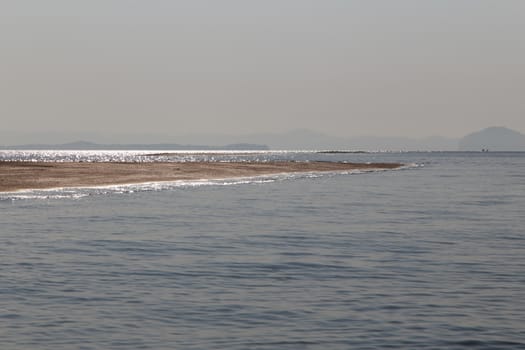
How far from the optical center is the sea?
1412cm

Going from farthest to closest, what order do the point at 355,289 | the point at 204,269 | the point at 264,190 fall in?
the point at 264,190
the point at 204,269
the point at 355,289

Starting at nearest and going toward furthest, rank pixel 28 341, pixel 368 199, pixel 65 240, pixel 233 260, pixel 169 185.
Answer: pixel 28 341 < pixel 233 260 < pixel 65 240 < pixel 368 199 < pixel 169 185

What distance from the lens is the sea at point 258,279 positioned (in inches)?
556

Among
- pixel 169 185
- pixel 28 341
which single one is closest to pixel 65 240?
pixel 28 341

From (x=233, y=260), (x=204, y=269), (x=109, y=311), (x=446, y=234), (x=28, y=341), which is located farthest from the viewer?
(x=446, y=234)

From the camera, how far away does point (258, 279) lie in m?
20.0

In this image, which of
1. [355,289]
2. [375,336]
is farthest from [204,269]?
[375,336]

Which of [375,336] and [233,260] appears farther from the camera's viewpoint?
[233,260]

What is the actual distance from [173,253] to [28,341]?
36.9 ft

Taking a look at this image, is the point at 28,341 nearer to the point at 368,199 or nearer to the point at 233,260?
the point at 233,260

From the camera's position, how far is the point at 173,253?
24672 mm

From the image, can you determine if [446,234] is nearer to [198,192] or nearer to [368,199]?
[368,199]

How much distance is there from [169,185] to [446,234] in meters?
39.1

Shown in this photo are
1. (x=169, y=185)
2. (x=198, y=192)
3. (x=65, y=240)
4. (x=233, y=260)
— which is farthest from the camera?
(x=169, y=185)
